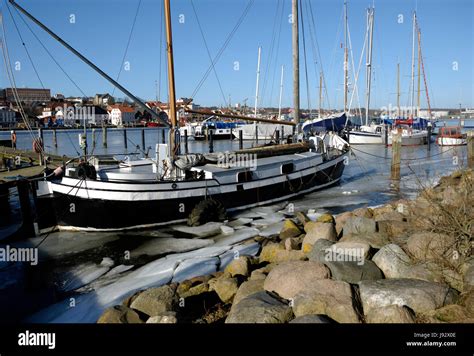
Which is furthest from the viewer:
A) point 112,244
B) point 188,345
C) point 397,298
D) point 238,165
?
point 238,165

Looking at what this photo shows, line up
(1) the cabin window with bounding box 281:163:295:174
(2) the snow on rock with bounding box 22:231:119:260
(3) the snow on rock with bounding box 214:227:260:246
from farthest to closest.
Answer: (1) the cabin window with bounding box 281:163:295:174 → (3) the snow on rock with bounding box 214:227:260:246 → (2) the snow on rock with bounding box 22:231:119:260

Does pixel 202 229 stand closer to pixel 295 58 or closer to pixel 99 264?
pixel 99 264

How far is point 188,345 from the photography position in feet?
17.9

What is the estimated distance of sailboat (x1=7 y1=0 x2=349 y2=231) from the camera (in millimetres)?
14250

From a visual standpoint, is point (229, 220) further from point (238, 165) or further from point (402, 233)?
point (402, 233)

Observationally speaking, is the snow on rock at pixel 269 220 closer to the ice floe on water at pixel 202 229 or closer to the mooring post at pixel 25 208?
the ice floe on water at pixel 202 229

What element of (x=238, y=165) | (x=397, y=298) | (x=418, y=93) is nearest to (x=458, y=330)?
(x=397, y=298)

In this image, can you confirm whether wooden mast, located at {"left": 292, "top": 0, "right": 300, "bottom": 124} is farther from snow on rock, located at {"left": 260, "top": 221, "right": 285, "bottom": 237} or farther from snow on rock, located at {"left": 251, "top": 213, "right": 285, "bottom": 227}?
snow on rock, located at {"left": 260, "top": 221, "right": 285, "bottom": 237}

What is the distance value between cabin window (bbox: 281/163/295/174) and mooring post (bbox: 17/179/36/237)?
11.0m

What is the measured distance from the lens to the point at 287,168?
19734 mm

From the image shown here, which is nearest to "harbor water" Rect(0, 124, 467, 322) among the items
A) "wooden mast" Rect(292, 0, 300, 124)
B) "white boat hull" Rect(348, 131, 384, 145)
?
"wooden mast" Rect(292, 0, 300, 124)

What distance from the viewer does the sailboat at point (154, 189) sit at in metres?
14.2

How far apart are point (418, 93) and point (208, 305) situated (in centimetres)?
6679

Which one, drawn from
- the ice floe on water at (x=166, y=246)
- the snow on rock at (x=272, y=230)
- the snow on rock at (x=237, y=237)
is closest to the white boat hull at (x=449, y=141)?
the snow on rock at (x=272, y=230)
